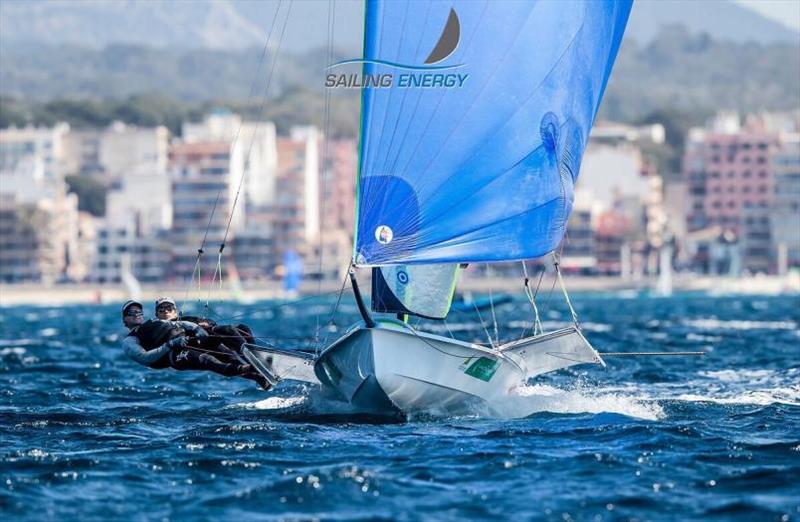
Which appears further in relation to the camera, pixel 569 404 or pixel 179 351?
pixel 569 404

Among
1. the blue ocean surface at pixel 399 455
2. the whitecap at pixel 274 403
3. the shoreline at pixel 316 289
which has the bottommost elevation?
the blue ocean surface at pixel 399 455

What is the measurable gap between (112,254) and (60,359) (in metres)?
132

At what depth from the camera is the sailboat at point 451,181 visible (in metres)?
19.7

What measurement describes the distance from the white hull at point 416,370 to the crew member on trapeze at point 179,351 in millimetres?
330

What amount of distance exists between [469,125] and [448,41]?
996 millimetres

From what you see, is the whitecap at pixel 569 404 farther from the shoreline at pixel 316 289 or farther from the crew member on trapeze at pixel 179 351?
the shoreline at pixel 316 289

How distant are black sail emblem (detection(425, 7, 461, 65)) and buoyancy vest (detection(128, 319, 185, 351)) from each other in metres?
4.18

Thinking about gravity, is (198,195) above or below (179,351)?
above

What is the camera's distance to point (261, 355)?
20047 mm

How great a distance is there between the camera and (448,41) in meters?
20.3

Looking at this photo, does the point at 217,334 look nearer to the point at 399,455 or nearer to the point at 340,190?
the point at 399,455

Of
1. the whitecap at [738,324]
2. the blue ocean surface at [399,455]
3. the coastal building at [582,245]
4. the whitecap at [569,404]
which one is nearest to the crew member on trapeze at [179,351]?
the blue ocean surface at [399,455]

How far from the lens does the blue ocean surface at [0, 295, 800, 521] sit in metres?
14.8

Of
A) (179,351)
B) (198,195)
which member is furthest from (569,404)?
(198,195)
